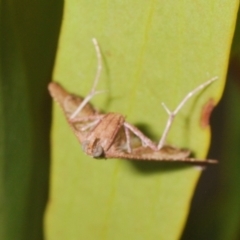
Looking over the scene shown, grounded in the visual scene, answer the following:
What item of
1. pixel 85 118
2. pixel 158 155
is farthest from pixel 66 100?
pixel 158 155

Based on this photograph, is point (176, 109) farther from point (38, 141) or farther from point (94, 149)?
point (38, 141)

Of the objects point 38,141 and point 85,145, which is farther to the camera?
point 38,141

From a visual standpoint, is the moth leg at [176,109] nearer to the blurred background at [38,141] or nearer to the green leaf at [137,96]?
the green leaf at [137,96]

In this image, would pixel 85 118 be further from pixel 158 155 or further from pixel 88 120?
pixel 158 155

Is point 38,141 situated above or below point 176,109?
below

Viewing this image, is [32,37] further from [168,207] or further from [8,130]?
[168,207]

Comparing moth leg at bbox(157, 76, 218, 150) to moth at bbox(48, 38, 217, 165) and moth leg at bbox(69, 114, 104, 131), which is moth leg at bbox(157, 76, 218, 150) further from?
moth leg at bbox(69, 114, 104, 131)

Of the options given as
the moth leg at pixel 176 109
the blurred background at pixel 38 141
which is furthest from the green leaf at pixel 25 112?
the moth leg at pixel 176 109
